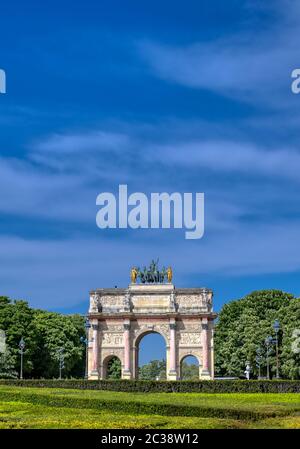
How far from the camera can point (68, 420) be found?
65.1ft

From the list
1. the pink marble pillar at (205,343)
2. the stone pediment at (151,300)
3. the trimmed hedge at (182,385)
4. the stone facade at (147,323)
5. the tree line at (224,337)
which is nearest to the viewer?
the trimmed hedge at (182,385)

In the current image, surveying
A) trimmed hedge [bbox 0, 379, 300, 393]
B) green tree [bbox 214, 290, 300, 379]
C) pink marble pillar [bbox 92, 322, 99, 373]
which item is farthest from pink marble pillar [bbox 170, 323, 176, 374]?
trimmed hedge [bbox 0, 379, 300, 393]

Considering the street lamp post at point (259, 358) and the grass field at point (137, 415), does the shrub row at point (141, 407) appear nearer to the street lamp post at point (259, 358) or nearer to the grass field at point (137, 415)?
the grass field at point (137, 415)

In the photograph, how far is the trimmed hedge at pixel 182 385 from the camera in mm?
44875

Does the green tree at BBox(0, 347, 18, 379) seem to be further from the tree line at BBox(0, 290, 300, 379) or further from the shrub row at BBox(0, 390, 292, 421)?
the shrub row at BBox(0, 390, 292, 421)

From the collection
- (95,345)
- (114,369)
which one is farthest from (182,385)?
(114,369)

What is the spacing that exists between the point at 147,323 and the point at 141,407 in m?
49.6

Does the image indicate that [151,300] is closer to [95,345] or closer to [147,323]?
[147,323]

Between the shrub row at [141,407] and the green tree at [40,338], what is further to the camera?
the green tree at [40,338]

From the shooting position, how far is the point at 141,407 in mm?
28812

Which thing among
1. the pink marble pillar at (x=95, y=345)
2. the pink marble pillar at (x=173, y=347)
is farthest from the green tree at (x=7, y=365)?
the pink marble pillar at (x=173, y=347)

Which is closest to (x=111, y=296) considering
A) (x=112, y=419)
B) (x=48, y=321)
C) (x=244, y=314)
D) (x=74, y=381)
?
(x=48, y=321)
